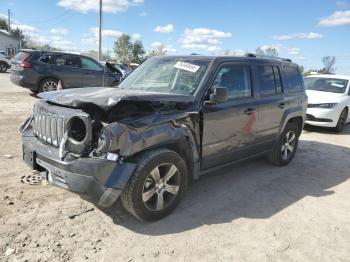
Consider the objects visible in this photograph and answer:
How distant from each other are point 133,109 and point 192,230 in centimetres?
146

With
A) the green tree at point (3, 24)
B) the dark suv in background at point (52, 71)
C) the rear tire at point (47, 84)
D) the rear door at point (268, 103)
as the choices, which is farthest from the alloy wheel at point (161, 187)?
the green tree at point (3, 24)

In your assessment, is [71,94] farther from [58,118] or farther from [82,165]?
[82,165]

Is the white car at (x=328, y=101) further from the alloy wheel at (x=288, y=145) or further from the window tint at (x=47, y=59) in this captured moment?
the window tint at (x=47, y=59)

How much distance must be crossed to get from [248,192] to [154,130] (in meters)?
2.02

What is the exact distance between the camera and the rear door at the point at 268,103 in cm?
521

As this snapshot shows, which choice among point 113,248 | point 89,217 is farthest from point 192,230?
point 89,217

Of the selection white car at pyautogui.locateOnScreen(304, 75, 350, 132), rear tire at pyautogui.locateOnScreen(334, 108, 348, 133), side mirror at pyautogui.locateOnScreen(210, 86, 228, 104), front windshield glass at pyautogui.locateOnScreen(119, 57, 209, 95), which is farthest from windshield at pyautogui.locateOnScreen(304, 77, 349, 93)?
side mirror at pyautogui.locateOnScreen(210, 86, 228, 104)

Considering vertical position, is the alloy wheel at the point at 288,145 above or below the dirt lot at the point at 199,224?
above

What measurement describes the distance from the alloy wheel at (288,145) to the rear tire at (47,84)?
8926mm

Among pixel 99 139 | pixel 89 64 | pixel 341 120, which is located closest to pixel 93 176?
pixel 99 139

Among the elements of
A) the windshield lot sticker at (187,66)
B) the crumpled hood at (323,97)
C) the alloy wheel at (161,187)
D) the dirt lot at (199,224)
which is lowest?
the dirt lot at (199,224)

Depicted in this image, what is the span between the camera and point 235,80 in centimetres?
477

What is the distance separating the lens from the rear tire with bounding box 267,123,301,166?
235 inches

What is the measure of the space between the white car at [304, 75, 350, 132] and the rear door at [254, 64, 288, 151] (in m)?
4.44
